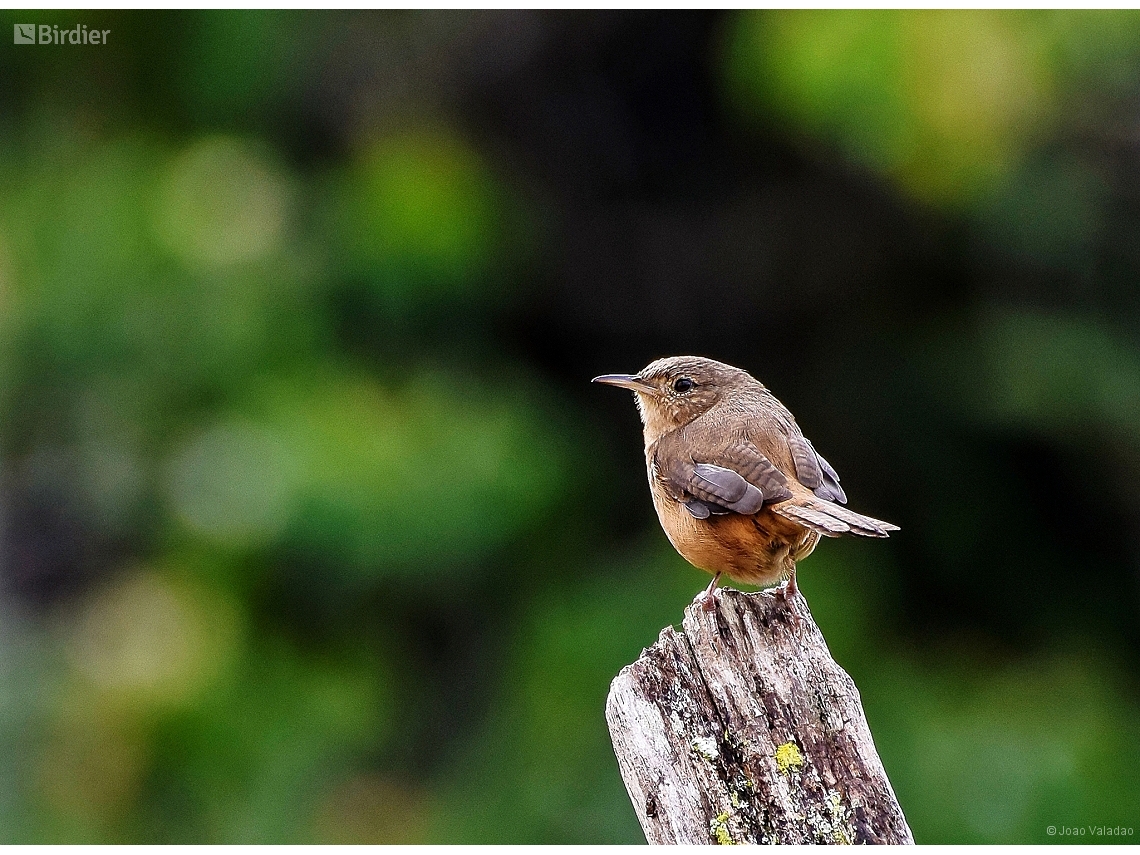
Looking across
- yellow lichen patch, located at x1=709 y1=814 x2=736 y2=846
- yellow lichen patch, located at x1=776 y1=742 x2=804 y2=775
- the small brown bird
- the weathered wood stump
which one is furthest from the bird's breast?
yellow lichen patch, located at x1=709 y1=814 x2=736 y2=846

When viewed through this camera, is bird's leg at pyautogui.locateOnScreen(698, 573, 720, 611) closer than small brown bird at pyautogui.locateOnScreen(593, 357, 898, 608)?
Yes

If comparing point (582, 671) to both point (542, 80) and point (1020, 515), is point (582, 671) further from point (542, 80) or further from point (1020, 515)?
point (542, 80)

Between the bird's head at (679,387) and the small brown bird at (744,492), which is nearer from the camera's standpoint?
the small brown bird at (744,492)

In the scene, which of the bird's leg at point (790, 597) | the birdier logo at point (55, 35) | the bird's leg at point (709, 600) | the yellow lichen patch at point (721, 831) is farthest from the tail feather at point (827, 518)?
the birdier logo at point (55, 35)

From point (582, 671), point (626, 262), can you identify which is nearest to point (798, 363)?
point (626, 262)

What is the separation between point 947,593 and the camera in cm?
614

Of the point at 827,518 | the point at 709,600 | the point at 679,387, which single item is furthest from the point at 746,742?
the point at 679,387

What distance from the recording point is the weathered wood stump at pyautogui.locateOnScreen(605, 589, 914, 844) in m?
2.27

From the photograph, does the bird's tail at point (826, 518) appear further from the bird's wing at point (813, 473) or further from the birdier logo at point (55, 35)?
the birdier logo at point (55, 35)

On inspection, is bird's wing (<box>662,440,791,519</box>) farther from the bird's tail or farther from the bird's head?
the bird's head

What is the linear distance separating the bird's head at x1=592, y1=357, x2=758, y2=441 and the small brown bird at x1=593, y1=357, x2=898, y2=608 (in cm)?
6

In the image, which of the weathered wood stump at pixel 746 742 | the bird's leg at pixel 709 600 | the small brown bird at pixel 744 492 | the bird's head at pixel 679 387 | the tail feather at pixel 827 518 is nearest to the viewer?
the weathered wood stump at pixel 746 742

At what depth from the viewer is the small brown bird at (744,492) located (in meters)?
3.01

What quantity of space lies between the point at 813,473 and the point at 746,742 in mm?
1071
